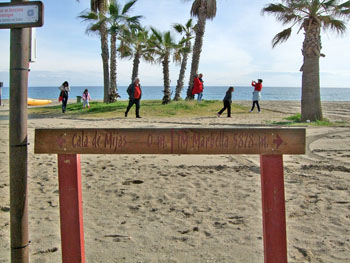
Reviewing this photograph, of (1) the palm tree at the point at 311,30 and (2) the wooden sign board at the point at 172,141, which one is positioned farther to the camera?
(1) the palm tree at the point at 311,30

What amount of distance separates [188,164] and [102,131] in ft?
14.6

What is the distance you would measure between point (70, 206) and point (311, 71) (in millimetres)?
13333

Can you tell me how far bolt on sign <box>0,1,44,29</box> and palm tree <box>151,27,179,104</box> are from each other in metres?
20.2

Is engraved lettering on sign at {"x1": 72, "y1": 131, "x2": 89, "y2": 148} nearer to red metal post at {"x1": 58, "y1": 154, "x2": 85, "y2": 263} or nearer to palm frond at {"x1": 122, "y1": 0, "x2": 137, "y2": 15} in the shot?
red metal post at {"x1": 58, "y1": 154, "x2": 85, "y2": 263}

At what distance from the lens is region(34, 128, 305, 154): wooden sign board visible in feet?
9.29

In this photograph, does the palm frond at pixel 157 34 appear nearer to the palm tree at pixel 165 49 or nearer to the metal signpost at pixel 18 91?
the palm tree at pixel 165 49

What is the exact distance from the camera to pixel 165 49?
2380 cm

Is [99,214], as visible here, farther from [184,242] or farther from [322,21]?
[322,21]

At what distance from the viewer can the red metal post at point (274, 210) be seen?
2828 millimetres

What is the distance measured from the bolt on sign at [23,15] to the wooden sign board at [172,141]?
770mm

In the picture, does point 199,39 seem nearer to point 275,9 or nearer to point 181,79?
point 181,79

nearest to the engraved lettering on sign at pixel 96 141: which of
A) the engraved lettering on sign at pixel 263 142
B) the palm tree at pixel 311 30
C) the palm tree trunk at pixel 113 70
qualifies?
the engraved lettering on sign at pixel 263 142

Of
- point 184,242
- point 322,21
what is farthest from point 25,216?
point 322,21

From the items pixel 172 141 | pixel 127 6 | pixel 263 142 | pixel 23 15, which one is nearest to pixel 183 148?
pixel 172 141
